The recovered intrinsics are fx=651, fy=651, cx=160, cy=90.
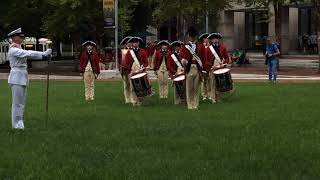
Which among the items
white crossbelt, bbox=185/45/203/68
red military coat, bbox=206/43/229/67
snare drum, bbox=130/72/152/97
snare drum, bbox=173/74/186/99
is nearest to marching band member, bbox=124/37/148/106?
snare drum, bbox=130/72/152/97

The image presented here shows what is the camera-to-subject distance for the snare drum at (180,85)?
18.0 meters

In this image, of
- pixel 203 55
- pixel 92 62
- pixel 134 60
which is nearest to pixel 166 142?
pixel 203 55

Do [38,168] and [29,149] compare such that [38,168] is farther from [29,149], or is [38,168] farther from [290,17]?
[290,17]

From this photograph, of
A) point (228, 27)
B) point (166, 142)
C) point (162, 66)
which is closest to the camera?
point (166, 142)

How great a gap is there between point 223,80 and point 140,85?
2367 mm

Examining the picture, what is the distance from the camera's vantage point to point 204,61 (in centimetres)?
1734

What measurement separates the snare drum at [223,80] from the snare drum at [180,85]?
1.05 m

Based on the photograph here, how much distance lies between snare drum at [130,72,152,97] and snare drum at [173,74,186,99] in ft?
2.56

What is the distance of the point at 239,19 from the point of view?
65688mm

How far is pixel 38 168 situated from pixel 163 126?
4.65 m

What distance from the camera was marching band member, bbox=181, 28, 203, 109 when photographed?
16.6 m

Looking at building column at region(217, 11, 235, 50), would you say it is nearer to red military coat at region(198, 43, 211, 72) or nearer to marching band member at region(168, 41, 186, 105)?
marching band member at region(168, 41, 186, 105)

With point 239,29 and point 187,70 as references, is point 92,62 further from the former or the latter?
point 239,29

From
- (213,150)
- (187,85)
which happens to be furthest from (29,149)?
(187,85)
